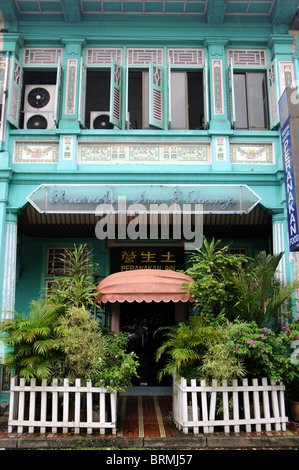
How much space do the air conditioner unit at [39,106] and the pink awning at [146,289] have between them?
446 centimetres

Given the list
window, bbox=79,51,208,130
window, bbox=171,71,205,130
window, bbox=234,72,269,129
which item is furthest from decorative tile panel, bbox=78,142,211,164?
window, bbox=234,72,269,129

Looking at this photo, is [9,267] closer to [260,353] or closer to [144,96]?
[144,96]

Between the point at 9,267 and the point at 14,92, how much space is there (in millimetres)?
4232

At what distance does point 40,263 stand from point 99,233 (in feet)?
6.42

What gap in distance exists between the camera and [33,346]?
6.69m

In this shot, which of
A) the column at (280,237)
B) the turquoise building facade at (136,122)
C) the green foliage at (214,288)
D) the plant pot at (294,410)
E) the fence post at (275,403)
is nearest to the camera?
the fence post at (275,403)

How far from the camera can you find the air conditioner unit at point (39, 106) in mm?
9820

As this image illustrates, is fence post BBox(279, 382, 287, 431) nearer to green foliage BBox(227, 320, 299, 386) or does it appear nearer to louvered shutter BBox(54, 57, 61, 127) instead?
green foliage BBox(227, 320, 299, 386)

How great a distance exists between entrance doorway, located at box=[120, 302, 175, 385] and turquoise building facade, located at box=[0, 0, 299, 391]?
0.57 meters

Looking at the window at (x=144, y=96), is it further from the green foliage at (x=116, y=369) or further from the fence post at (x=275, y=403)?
the fence post at (x=275, y=403)

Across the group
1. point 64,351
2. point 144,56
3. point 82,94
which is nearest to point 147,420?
point 64,351

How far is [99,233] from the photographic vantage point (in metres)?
9.59

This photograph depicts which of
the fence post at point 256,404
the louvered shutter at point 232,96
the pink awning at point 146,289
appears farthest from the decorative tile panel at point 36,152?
the fence post at point 256,404

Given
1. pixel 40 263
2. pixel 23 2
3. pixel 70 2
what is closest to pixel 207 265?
pixel 40 263
